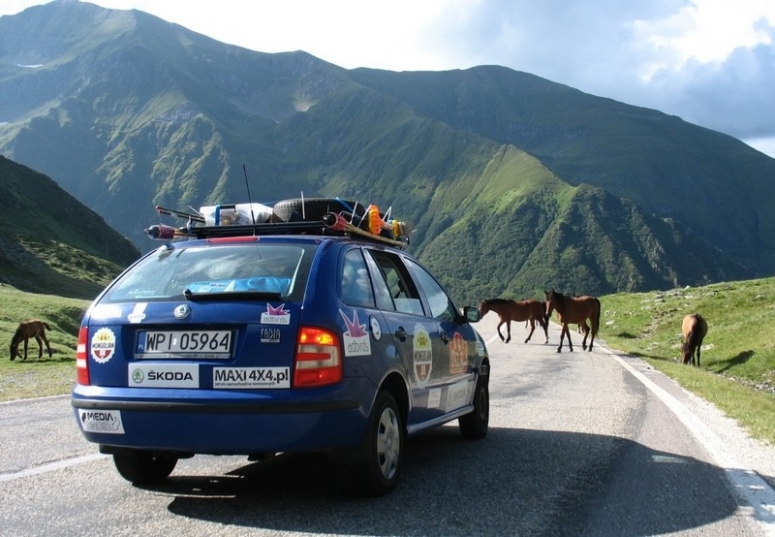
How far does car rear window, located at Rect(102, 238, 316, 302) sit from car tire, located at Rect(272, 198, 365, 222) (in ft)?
4.45

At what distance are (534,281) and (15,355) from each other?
181 meters

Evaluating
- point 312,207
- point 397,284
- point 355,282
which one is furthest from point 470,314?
point 355,282

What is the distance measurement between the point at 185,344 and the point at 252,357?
0.49 m

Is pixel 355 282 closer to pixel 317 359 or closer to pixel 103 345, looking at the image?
pixel 317 359

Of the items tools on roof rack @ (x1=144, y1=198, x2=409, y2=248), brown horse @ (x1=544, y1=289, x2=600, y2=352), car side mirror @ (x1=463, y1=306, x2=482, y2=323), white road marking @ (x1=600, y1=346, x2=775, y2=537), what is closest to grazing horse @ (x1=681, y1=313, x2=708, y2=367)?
brown horse @ (x1=544, y1=289, x2=600, y2=352)

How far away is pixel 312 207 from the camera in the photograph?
7.54m

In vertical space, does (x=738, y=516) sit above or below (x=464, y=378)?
below

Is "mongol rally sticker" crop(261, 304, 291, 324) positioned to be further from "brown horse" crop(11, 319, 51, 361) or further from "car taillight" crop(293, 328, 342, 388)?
"brown horse" crop(11, 319, 51, 361)

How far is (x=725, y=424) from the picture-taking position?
9672 millimetres

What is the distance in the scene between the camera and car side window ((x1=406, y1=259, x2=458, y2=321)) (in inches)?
297

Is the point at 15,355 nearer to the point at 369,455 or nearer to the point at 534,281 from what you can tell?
the point at 369,455

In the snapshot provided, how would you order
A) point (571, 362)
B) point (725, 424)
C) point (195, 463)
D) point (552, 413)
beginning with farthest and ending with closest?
point (571, 362)
point (552, 413)
point (725, 424)
point (195, 463)

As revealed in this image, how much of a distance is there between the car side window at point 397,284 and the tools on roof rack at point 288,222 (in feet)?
0.57

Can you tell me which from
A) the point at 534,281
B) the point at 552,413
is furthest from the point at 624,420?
the point at 534,281
